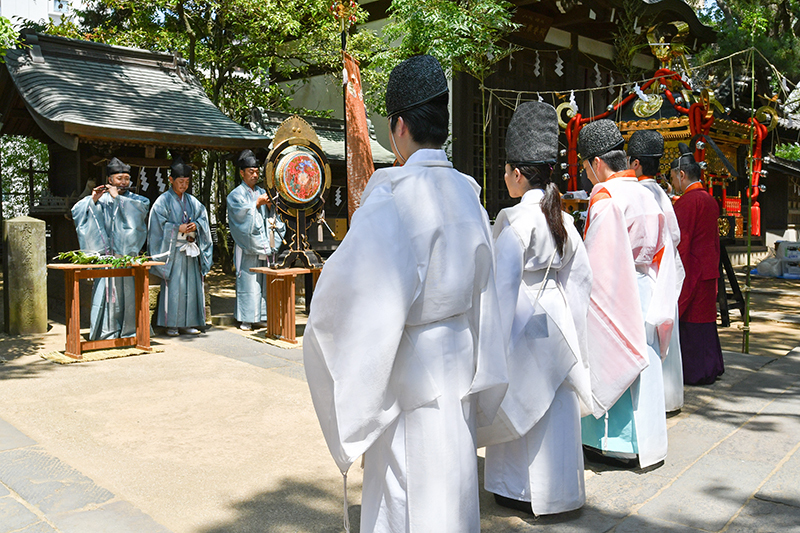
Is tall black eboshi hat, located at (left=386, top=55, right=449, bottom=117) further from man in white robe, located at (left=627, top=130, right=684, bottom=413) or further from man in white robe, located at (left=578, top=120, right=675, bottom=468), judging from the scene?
man in white robe, located at (left=627, top=130, right=684, bottom=413)

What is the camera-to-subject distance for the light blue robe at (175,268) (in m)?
7.73

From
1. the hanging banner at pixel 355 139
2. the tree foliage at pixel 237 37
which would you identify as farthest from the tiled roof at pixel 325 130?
the hanging banner at pixel 355 139

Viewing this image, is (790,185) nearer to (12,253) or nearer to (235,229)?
(235,229)

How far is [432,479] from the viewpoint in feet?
7.30

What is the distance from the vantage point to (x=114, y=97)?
9375 mm

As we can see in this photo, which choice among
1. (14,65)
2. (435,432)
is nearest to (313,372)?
(435,432)

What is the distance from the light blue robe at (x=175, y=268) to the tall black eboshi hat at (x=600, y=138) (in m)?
5.31

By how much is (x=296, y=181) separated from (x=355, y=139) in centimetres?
94

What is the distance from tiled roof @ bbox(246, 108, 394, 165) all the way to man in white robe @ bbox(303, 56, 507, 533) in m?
9.30

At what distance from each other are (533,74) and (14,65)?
30.7ft

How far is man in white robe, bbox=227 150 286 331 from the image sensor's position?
7977mm

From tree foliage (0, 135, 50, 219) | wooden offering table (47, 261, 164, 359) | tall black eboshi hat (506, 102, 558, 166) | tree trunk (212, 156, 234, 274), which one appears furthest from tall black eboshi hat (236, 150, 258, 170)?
tree foliage (0, 135, 50, 219)

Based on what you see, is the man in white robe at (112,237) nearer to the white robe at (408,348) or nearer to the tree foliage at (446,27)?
the tree foliage at (446,27)

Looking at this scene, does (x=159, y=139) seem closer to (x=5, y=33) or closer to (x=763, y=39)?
(x=5, y=33)
